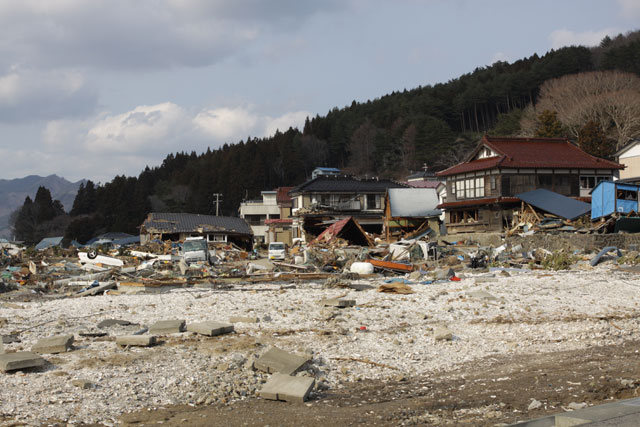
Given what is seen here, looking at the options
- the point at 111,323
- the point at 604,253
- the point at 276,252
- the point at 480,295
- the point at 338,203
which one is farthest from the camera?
the point at 338,203

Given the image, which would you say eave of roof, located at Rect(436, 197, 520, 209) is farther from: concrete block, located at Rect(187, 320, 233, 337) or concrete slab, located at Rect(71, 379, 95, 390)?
concrete slab, located at Rect(71, 379, 95, 390)

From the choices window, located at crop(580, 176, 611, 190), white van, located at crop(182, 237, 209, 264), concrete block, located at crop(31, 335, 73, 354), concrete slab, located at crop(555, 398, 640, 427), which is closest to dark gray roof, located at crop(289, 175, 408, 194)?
window, located at crop(580, 176, 611, 190)

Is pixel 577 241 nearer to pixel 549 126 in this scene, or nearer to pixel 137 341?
pixel 137 341

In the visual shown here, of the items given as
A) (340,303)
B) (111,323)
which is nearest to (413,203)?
(340,303)

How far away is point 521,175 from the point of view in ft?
119

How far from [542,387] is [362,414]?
2556 millimetres

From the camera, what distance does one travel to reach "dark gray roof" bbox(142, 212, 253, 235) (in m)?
52.7

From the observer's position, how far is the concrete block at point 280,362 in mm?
8052

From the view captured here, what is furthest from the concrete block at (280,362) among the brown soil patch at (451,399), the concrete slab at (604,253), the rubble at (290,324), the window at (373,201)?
the window at (373,201)

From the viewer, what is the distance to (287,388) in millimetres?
7293

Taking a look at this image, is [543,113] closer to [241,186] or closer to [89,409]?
[241,186]

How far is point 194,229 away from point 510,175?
28416 mm

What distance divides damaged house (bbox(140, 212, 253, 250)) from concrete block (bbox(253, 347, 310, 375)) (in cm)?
4368

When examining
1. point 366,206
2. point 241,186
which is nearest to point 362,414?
point 366,206
